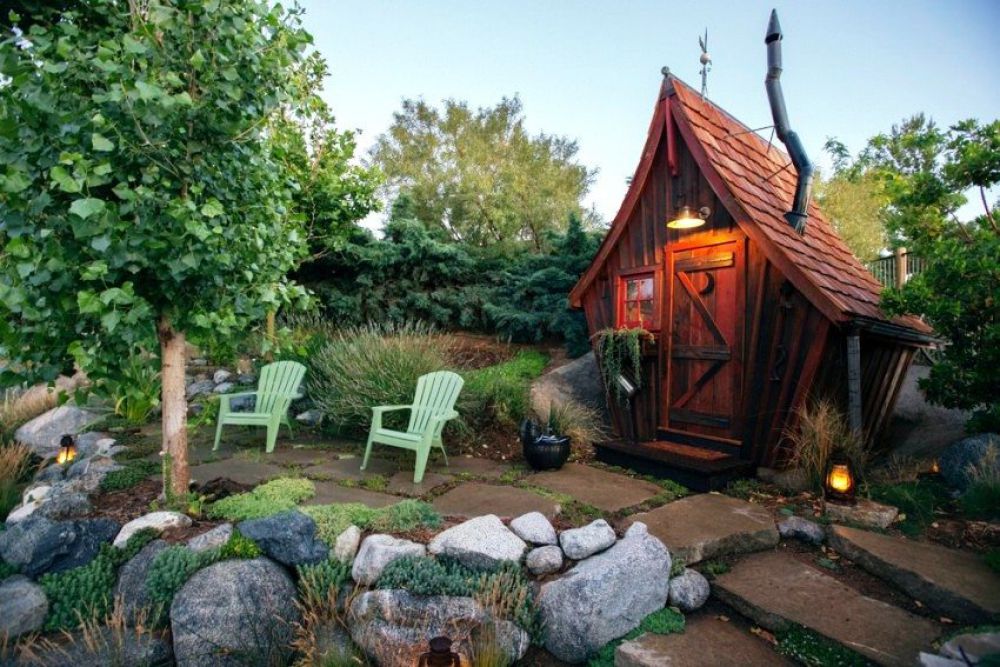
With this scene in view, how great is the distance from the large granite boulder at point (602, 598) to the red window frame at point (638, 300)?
280cm

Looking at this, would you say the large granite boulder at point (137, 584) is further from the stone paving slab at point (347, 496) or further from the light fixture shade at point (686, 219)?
the light fixture shade at point (686, 219)

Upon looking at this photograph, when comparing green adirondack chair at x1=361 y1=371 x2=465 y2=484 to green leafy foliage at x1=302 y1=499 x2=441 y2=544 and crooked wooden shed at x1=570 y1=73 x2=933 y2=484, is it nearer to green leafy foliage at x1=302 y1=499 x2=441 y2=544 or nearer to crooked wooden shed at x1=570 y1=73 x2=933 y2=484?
green leafy foliage at x1=302 y1=499 x2=441 y2=544

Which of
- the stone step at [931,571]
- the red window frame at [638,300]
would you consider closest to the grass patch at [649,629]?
the stone step at [931,571]

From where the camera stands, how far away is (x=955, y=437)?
4.22 meters

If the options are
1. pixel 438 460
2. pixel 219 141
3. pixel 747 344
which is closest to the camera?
pixel 219 141

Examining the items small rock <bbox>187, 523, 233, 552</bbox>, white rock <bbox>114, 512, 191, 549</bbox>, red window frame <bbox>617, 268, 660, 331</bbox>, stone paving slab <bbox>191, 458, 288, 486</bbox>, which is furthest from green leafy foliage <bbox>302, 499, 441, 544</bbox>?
red window frame <bbox>617, 268, 660, 331</bbox>

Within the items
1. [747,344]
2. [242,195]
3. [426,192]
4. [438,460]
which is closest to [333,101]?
[242,195]

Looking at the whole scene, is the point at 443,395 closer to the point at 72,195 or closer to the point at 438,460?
the point at 438,460

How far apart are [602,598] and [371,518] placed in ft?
4.48

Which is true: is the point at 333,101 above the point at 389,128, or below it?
below

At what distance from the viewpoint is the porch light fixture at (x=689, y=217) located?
170 inches

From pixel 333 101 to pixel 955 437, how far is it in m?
7.62

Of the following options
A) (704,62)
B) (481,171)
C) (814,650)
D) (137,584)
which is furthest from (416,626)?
(481,171)

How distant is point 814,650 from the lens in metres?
2.07
